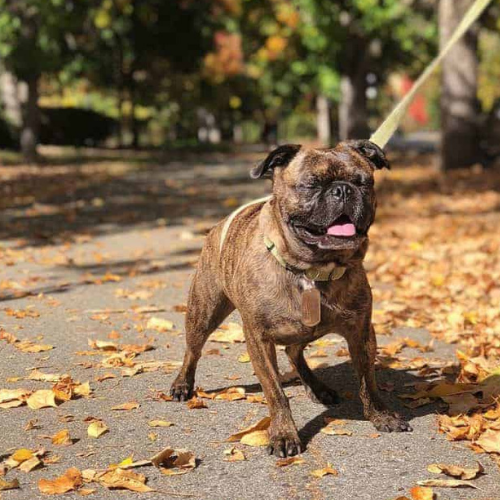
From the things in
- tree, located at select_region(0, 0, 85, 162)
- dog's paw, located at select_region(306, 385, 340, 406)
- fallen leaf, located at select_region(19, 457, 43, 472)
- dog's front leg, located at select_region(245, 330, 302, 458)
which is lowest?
dog's paw, located at select_region(306, 385, 340, 406)

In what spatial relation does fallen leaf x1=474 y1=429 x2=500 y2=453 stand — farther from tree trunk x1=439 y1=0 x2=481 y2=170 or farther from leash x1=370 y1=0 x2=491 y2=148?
tree trunk x1=439 y1=0 x2=481 y2=170

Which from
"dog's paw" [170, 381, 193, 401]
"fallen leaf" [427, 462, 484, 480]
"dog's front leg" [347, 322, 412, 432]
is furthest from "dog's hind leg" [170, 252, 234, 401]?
"fallen leaf" [427, 462, 484, 480]

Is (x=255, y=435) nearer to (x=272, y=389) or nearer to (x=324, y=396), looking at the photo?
(x=272, y=389)

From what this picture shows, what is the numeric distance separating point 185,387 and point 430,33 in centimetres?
2444

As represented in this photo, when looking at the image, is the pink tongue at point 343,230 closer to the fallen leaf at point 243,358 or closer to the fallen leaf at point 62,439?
the fallen leaf at point 62,439

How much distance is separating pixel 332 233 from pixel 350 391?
1.54 metres

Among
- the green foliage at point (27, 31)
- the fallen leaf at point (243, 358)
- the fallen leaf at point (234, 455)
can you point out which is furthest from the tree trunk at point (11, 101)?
the fallen leaf at point (234, 455)

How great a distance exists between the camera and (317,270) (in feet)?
13.7

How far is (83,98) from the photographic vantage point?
58.0 m

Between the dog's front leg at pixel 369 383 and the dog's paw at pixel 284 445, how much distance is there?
53cm

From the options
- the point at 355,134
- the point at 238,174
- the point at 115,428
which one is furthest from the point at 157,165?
the point at 115,428

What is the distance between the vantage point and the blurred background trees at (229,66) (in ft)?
65.2

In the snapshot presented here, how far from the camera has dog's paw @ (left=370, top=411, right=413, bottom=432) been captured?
4.50 metres

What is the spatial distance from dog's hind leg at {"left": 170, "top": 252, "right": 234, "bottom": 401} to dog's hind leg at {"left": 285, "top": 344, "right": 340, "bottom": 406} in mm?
446
